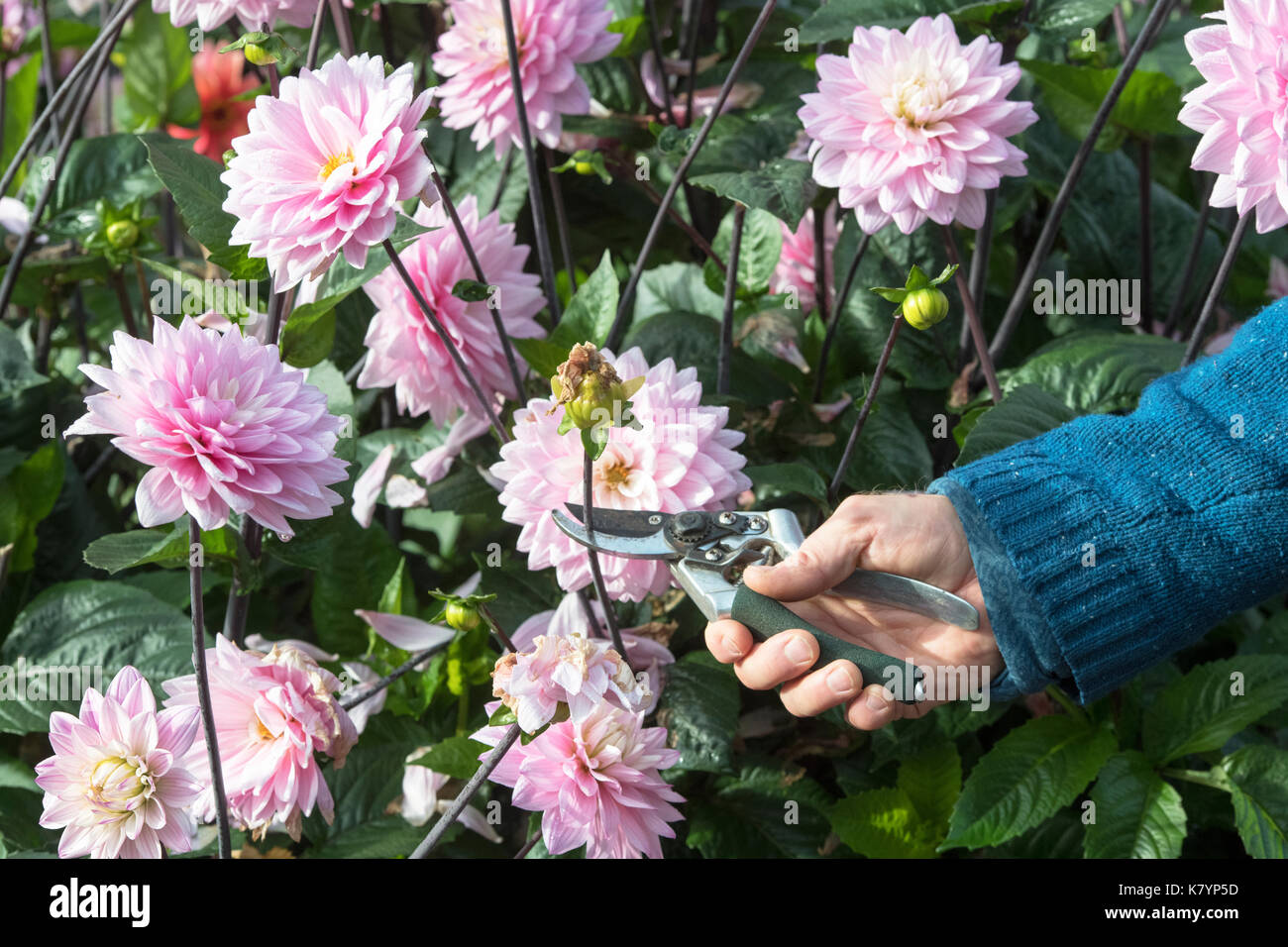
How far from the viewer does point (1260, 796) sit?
866mm

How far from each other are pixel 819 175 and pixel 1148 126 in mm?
380

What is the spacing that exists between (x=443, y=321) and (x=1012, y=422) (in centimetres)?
41

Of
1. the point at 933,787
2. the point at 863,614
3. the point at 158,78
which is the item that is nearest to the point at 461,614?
the point at 863,614

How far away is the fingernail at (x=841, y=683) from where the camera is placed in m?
0.76

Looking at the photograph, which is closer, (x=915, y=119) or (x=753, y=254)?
(x=915, y=119)

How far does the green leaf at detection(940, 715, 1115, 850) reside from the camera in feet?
2.77

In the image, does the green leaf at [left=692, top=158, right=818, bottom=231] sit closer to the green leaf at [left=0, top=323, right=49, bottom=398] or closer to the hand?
the hand

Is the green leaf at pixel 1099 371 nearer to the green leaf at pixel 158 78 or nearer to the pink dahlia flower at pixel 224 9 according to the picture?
the pink dahlia flower at pixel 224 9

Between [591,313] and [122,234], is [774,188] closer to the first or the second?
[591,313]

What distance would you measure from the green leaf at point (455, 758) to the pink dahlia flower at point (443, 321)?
0.79ft

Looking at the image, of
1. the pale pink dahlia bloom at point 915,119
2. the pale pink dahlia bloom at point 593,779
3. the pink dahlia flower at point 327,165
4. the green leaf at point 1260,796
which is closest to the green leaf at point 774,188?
the pale pink dahlia bloom at point 915,119

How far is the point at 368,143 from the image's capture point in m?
0.71

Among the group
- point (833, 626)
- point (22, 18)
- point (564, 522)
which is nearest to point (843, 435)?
point (833, 626)
